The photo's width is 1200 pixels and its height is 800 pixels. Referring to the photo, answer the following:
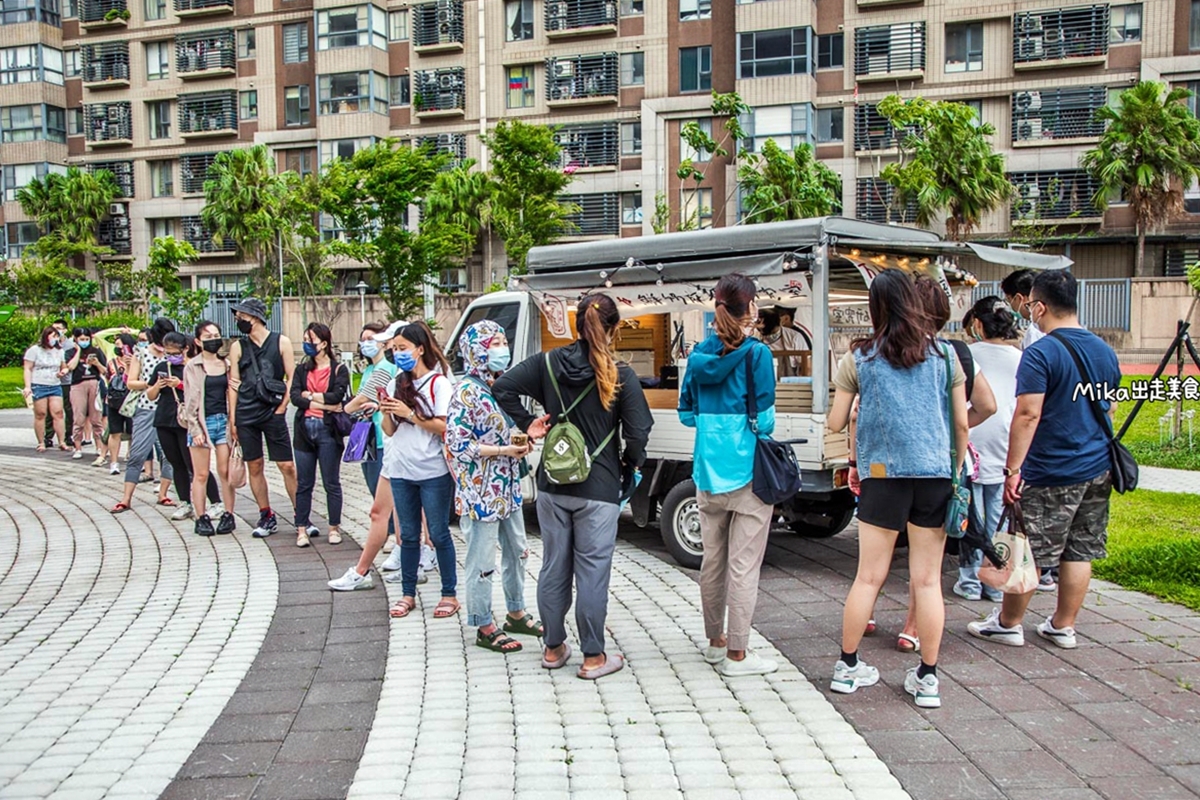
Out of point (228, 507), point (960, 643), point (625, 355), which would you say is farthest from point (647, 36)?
point (960, 643)

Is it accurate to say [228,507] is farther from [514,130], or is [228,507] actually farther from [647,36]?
[647,36]

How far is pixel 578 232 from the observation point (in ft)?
140

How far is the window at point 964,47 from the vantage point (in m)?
37.7

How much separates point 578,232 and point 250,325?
34.4 m

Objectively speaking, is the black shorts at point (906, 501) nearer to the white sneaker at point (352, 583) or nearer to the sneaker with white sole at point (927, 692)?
the sneaker with white sole at point (927, 692)

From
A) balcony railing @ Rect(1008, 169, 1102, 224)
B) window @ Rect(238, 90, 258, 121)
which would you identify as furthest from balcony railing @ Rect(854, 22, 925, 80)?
window @ Rect(238, 90, 258, 121)

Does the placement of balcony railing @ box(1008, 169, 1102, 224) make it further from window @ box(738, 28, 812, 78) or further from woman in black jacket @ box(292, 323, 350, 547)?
woman in black jacket @ box(292, 323, 350, 547)

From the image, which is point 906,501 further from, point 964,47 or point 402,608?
point 964,47

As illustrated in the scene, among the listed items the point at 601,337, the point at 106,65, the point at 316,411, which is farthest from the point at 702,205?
the point at 601,337

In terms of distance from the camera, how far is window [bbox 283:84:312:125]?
157ft

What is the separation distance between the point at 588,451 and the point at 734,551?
893mm

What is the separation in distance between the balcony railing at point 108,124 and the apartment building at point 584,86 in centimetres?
13

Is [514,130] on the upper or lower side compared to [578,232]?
upper

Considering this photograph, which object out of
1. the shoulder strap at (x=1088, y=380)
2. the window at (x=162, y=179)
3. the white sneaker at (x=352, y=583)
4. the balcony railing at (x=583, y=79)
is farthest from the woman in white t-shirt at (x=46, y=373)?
the window at (x=162, y=179)
